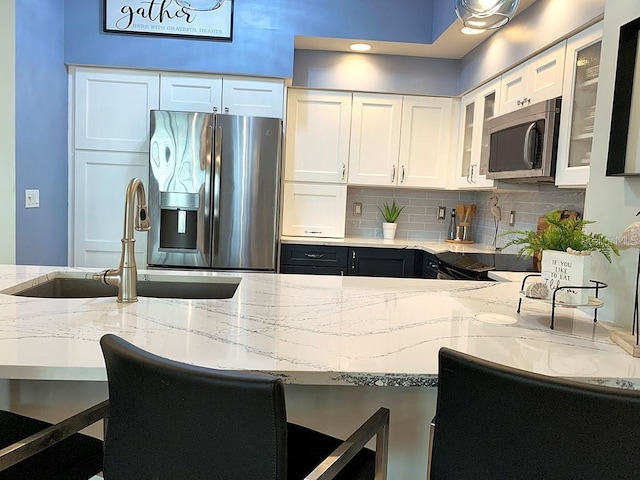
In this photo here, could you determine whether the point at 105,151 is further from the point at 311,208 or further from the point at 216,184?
the point at 311,208

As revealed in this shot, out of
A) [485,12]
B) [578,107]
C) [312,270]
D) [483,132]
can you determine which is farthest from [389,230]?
[485,12]

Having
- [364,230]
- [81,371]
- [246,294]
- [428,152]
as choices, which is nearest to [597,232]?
[246,294]

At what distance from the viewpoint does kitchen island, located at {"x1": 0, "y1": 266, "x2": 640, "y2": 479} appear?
106 cm

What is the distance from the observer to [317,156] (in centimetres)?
414

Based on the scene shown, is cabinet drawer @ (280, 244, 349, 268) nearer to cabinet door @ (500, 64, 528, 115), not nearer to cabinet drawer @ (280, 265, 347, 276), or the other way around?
cabinet drawer @ (280, 265, 347, 276)

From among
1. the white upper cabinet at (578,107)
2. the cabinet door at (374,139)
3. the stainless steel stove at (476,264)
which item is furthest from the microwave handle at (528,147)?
the cabinet door at (374,139)

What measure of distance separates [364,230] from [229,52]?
183cm

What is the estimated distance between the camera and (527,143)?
8.96 ft

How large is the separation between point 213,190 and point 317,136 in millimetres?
1044

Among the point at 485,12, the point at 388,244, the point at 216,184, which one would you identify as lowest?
the point at 388,244

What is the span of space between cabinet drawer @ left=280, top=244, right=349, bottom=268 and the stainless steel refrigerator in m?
0.32

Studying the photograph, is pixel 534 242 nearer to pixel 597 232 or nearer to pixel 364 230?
pixel 597 232

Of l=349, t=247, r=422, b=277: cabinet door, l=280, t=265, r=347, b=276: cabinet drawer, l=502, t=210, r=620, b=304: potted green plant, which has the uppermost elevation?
l=502, t=210, r=620, b=304: potted green plant

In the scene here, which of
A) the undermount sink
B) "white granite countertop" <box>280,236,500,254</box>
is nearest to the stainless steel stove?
"white granite countertop" <box>280,236,500,254</box>
